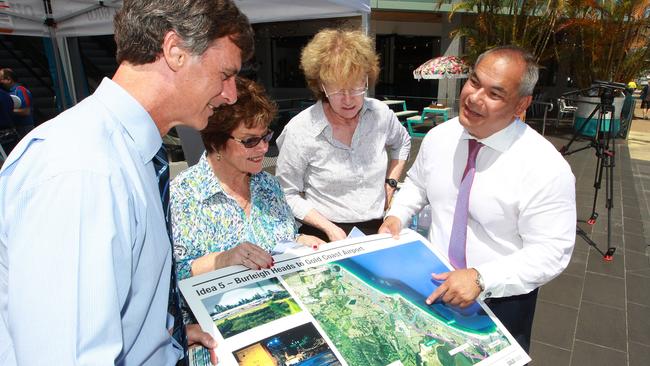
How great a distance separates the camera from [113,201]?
2.26ft

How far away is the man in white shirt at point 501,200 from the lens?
1.41m

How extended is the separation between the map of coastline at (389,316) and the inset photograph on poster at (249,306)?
58mm

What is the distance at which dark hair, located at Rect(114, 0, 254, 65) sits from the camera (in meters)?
0.86

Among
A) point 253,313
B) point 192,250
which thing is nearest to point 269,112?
point 192,250

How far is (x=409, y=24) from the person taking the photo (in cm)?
1600

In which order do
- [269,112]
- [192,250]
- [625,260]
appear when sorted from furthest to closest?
[625,260], [269,112], [192,250]

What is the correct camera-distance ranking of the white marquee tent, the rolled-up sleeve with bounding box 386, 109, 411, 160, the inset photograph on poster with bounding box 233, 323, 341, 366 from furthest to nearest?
1. the white marquee tent
2. the rolled-up sleeve with bounding box 386, 109, 411, 160
3. the inset photograph on poster with bounding box 233, 323, 341, 366

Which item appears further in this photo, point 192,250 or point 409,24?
point 409,24

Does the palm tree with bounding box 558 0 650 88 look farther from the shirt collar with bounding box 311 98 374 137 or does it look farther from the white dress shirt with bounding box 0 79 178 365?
the white dress shirt with bounding box 0 79 178 365

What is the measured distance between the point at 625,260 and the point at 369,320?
4.36 meters

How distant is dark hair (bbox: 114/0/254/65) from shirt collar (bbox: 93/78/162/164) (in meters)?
0.09

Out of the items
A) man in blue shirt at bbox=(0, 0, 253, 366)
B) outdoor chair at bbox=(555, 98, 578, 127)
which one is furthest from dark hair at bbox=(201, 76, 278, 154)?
outdoor chair at bbox=(555, 98, 578, 127)

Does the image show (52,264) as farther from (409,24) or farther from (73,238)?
(409,24)

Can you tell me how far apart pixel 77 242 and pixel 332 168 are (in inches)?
63.7
